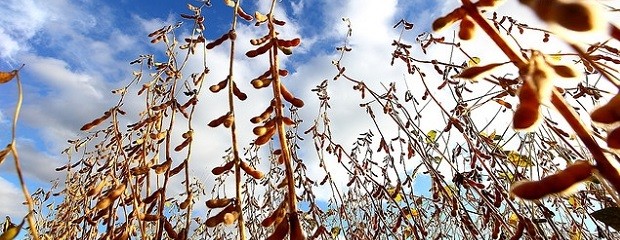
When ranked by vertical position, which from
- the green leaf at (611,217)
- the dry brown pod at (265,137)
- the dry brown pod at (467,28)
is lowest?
the green leaf at (611,217)

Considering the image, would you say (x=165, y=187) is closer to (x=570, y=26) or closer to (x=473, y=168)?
(x=570, y=26)

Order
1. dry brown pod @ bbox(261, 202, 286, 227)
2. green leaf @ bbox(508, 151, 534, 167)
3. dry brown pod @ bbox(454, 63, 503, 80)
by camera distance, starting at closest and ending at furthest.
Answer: dry brown pod @ bbox(454, 63, 503, 80) → dry brown pod @ bbox(261, 202, 286, 227) → green leaf @ bbox(508, 151, 534, 167)

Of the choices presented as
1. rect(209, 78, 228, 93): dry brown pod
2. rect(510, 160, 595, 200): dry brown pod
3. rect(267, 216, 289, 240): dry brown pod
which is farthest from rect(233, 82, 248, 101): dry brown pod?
rect(510, 160, 595, 200): dry brown pod

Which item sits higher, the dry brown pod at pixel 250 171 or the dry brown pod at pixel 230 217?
the dry brown pod at pixel 250 171

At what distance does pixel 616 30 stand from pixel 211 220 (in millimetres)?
630

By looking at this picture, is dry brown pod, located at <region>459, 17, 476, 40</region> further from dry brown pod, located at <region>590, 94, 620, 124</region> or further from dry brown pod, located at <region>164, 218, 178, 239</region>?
dry brown pod, located at <region>164, 218, 178, 239</region>

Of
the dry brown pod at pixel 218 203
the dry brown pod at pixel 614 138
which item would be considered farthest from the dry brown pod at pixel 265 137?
the dry brown pod at pixel 614 138

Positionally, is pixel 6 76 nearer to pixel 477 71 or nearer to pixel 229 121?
pixel 229 121

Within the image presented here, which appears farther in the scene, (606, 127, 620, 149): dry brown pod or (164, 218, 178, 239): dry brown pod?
(164, 218, 178, 239): dry brown pod

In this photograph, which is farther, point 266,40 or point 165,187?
point 165,187

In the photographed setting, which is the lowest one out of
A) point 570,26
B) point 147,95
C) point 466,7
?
point 570,26

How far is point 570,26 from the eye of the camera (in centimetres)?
31

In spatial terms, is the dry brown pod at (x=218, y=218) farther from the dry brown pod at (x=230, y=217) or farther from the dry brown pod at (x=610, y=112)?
the dry brown pod at (x=610, y=112)

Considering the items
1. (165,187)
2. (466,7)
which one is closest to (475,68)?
(466,7)
